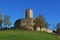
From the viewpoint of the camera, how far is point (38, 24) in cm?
9831

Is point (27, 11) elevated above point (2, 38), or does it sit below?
above

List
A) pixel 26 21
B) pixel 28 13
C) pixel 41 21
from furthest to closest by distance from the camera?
pixel 28 13 < pixel 26 21 < pixel 41 21

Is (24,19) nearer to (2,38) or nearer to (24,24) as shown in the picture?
(24,24)

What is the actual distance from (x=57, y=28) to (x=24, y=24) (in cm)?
3001

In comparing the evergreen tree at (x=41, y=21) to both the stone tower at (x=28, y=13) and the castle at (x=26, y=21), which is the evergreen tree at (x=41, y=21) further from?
the stone tower at (x=28, y=13)

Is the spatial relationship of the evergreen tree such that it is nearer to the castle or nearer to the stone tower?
the castle

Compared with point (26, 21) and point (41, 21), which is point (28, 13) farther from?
point (41, 21)

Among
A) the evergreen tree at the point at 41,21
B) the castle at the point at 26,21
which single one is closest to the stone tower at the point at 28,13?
the castle at the point at 26,21

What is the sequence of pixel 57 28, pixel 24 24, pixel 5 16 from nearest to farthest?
1. pixel 5 16
2. pixel 57 28
3. pixel 24 24

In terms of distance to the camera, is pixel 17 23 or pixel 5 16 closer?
pixel 5 16

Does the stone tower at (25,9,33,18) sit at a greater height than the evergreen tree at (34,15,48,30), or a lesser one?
greater

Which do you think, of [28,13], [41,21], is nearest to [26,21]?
[28,13]

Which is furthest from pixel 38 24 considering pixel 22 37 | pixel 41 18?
pixel 22 37

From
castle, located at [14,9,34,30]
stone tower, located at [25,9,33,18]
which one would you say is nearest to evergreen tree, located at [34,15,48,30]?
castle, located at [14,9,34,30]
